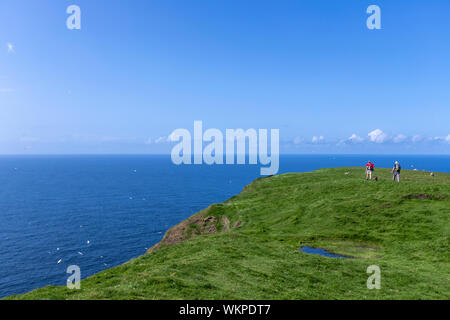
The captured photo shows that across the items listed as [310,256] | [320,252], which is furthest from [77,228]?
[310,256]

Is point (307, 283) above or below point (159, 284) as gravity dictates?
below

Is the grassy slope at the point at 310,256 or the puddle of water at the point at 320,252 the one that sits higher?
the grassy slope at the point at 310,256

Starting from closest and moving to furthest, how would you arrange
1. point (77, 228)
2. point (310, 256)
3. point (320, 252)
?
1. point (310, 256)
2. point (320, 252)
3. point (77, 228)

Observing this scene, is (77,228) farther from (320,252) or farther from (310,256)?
(310,256)

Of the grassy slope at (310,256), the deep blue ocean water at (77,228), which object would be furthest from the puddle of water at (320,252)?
the deep blue ocean water at (77,228)

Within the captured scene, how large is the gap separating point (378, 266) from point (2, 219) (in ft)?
466

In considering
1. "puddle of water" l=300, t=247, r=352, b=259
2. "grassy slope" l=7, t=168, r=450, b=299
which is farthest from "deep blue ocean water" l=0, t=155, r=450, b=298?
"puddle of water" l=300, t=247, r=352, b=259

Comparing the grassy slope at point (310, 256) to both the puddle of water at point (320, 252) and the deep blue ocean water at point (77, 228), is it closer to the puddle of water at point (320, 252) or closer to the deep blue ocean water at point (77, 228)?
the puddle of water at point (320, 252)

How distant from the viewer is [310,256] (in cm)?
2806

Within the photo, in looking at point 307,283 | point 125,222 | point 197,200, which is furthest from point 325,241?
point 197,200

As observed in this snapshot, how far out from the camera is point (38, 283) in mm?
61594

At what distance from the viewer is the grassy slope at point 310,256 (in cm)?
1858

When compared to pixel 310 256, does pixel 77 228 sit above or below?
below
